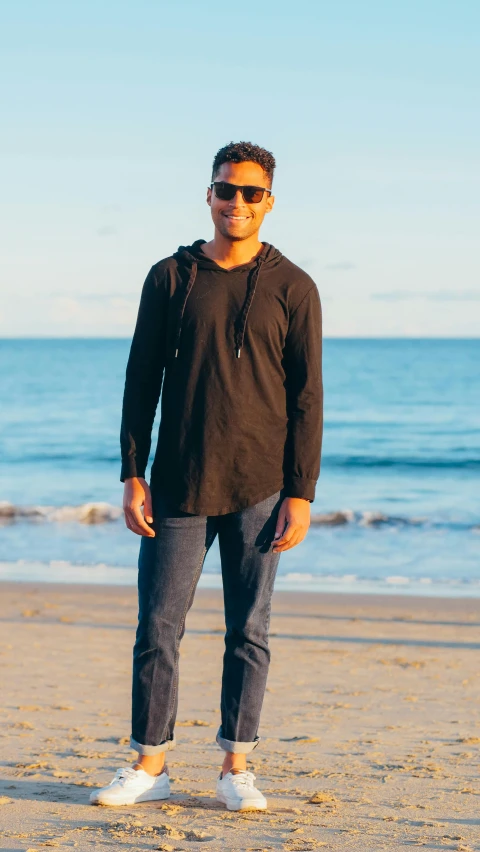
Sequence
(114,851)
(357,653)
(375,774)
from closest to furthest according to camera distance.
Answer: (114,851)
(375,774)
(357,653)

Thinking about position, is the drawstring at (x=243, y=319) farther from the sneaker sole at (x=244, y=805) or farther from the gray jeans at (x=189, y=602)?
the sneaker sole at (x=244, y=805)

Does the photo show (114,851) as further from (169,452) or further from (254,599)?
(169,452)

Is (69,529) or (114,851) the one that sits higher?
(114,851)

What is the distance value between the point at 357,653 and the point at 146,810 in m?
3.26

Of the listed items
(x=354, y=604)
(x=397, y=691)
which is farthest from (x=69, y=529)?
(x=397, y=691)

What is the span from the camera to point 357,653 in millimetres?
6039

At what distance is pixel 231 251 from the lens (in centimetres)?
296

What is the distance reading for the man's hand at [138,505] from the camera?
9.57 ft

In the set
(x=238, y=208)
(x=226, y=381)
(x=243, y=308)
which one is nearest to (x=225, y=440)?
(x=226, y=381)

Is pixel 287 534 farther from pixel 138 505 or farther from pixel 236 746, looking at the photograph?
pixel 236 746

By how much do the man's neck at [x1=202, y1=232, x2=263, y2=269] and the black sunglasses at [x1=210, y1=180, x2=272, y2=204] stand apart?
0.11 m

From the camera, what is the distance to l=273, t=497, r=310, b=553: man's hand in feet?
9.62

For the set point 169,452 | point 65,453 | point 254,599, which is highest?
point 169,452

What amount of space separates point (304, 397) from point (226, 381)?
0.26m
